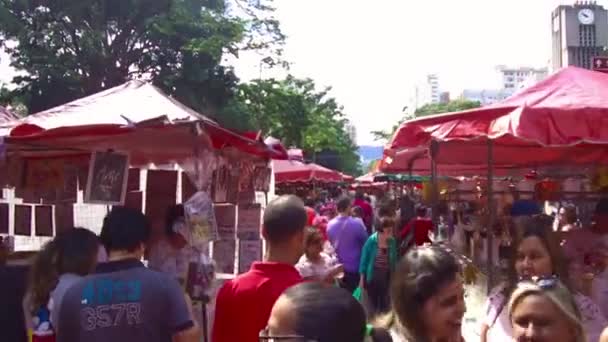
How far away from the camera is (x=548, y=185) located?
693cm

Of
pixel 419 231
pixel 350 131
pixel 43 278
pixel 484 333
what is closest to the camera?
pixel 484 333

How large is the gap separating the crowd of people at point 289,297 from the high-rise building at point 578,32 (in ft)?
242

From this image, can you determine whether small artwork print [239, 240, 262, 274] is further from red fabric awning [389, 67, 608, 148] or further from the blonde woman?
the blonde woman

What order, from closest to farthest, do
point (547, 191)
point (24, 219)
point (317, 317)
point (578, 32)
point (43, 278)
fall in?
point (317, 317) → point (43, 278) → point (24, 219) → point (547, 191) → point (578, 32)

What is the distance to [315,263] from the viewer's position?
6.52 meters

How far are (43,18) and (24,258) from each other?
20762 mm

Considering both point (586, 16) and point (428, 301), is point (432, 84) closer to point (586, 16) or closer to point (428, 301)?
point (586, 16)

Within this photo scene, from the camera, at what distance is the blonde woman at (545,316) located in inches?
98.9

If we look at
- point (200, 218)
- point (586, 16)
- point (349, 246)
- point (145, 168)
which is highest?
point (586, 16)

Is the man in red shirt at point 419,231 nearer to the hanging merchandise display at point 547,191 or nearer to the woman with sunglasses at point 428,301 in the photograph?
the hanging merchandise display at point 547,191

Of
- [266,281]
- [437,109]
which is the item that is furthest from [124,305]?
[437,109]

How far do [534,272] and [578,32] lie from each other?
78.9 m

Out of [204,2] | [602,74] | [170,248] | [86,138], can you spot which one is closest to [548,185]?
[602,74]

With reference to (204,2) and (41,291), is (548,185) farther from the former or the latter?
(204,2)
